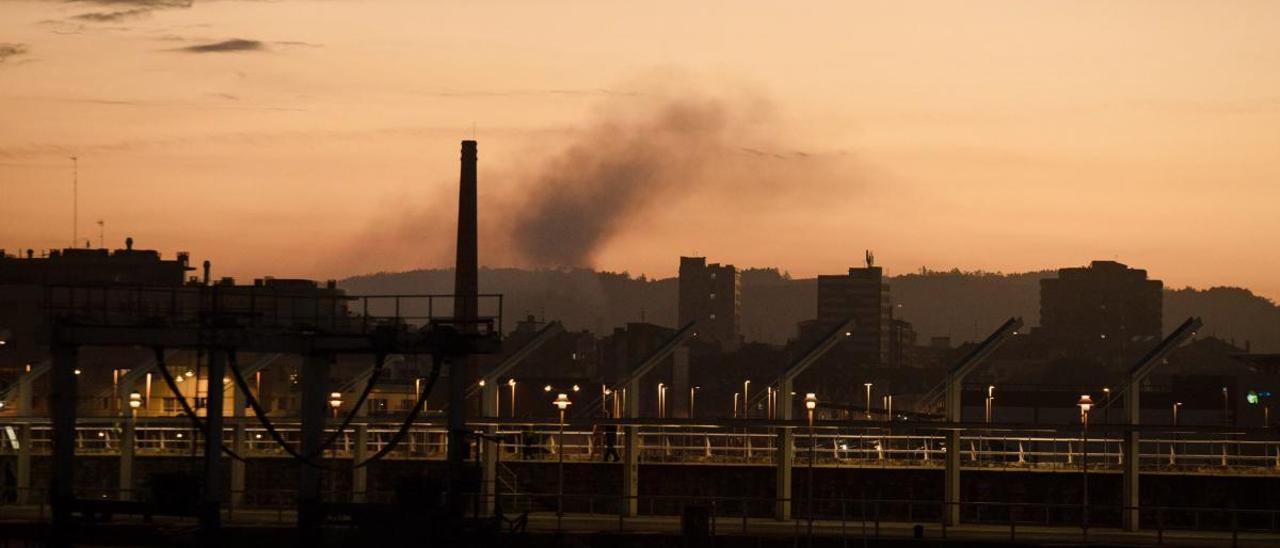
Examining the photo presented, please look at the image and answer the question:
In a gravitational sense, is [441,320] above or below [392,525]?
above

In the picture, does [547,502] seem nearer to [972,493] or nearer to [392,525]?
[972,493]

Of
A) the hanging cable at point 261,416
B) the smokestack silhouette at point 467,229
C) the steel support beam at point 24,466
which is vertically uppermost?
the smokestack silhouette at point 467,229

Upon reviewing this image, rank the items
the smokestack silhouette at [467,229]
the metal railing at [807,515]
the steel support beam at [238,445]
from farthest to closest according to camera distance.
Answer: the smokestack silhouette at [467,229] < the steel support beam at [238,445] < the metal railing at [807,515]

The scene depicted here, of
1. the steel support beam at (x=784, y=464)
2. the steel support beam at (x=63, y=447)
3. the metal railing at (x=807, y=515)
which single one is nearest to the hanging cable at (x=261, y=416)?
the steel support beam at (x=63, y=447)

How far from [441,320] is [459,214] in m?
78.8

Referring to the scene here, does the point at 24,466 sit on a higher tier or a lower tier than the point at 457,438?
lower

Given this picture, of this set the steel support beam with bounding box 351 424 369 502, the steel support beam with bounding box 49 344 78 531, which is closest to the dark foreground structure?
the steel support beam with bounding box 49 344 78 531

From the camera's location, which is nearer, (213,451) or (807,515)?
(213,451)

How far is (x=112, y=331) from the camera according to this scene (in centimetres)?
5384

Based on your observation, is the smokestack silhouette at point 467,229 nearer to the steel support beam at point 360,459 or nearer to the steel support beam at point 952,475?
the steel support beam at point 360,459

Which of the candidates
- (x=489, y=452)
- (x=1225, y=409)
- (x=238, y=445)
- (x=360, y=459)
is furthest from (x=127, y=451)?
(x=1225, y=409)

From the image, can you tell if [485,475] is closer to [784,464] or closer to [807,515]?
[784,464]

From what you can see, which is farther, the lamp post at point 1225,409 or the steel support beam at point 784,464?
the lamp post at point 1225,409

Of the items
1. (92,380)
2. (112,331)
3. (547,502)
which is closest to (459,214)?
(92,380)
